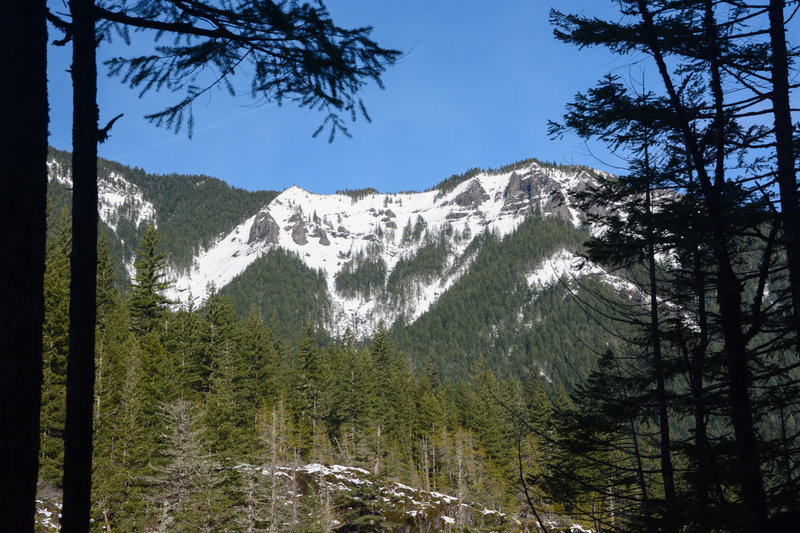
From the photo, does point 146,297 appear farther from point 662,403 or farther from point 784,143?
point 784,143

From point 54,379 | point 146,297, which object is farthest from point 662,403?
point 146,297

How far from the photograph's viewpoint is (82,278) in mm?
3982

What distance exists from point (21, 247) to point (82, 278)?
4.60 ft

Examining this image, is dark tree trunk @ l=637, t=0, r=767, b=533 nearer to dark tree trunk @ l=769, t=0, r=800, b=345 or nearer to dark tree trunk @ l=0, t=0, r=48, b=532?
dark tree trunk @ l=769, t=0, r=800, b=345

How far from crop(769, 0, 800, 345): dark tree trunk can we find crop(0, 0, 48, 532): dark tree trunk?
627 cm

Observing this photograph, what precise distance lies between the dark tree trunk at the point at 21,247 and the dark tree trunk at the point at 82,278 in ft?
3.77

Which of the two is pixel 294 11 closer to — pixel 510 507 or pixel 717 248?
pixel 717 248

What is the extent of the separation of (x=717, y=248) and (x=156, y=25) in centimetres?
609

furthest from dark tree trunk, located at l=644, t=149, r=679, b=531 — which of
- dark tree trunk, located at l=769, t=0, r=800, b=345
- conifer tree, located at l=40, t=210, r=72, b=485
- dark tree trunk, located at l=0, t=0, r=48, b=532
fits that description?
conifer tree, located at l=40, t=210, r=72, b=485

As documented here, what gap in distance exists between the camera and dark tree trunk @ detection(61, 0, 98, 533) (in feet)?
12.1

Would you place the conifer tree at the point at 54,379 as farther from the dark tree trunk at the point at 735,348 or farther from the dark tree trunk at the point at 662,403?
the dark tree trunk at the point at 735,348

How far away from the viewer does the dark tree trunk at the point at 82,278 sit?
3.70 meters

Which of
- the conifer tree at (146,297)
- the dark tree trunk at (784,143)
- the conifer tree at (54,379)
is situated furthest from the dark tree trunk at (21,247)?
the conifer tree at (146,297)

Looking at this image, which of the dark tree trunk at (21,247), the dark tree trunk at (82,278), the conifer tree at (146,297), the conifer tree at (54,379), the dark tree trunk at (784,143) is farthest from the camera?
the conifer tree at (146,297)
